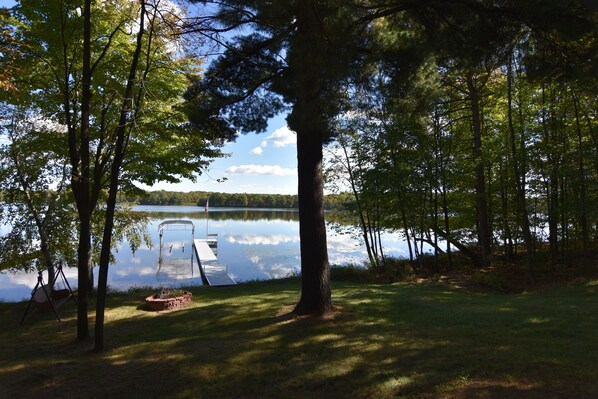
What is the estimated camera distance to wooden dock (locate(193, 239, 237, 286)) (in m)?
13.7

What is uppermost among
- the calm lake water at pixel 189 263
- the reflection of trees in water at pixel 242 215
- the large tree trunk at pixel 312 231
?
the reflection of trees in water at pixel 242 215

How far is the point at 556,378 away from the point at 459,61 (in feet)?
12.1

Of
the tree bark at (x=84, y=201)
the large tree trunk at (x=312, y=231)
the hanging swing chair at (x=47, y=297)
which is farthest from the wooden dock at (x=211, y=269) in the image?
the large tree trunk at (x=312, y=231)

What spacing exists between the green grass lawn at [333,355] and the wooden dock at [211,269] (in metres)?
7.03

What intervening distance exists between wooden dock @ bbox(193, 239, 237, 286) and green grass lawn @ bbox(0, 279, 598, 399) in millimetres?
7031

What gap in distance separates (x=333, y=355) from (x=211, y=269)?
13222mm

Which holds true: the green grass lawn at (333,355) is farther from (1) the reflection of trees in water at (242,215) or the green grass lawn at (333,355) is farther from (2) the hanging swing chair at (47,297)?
(1) the reflection of trees in water at (242,215)

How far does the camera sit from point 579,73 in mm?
4059

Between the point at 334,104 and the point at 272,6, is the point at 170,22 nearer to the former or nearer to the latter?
the point at 272,6

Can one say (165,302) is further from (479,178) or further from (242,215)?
(242,215)

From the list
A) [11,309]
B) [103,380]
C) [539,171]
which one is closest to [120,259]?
[11,309]

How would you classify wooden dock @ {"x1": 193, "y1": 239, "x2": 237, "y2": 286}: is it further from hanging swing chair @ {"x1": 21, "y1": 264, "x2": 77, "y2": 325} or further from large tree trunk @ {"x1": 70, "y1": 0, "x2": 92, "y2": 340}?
large tree trunk @ {"x1": 70, "y1": 0, "x2": 92, "y2": 340}

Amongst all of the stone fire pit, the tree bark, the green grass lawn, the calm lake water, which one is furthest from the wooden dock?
the tree bark

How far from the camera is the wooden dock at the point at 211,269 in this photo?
13.7 meters
